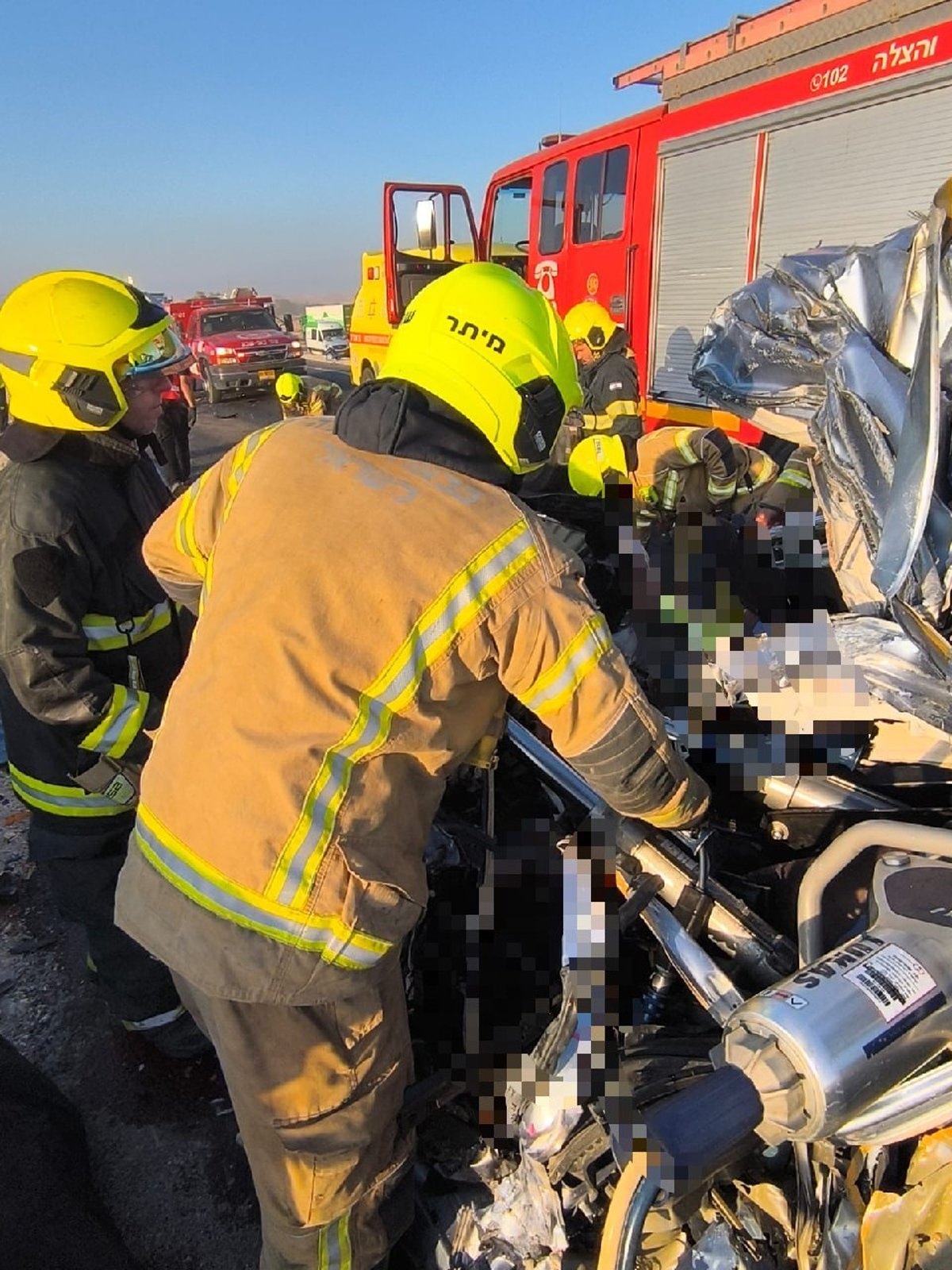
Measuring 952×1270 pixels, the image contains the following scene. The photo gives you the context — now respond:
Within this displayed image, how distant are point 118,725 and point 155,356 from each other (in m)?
1.00

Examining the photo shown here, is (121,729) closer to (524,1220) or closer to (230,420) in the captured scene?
(524,1220)

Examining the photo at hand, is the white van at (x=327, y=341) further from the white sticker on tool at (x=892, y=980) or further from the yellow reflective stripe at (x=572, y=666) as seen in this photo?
the white sticker on tool at (x=892, y=980)

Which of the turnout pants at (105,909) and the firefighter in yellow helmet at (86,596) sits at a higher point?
the firefighter in yellow helmet at (86,596)

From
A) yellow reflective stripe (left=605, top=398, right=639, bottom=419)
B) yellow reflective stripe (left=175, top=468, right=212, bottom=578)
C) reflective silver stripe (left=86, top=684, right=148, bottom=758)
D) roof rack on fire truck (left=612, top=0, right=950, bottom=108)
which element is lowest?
reflective silver stripe (left=86, top=684, right=148, bottom=758)

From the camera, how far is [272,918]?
148 cm

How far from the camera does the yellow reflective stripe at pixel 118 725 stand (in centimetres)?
233

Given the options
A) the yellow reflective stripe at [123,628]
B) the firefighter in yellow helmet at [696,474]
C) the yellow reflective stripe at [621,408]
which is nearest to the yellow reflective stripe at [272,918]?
the yellow reflective stripe at [123,628]

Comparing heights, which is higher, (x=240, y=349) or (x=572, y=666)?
(x=572, y=666)

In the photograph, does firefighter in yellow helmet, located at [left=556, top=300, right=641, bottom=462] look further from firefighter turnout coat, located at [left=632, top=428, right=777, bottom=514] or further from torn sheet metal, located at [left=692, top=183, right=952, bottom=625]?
torn sheet metal, located at [left=692, top=183, right=952, bottom=625]

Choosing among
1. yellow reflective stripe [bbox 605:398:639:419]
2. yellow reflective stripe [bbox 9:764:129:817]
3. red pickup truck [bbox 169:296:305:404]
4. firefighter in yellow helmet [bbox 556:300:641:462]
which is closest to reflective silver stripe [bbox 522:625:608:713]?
yellow reflective stripe [bbox 9:764:129:817]

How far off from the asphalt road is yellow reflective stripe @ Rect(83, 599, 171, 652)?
888 centimetres

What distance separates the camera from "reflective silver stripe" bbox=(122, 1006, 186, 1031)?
2.70 meters

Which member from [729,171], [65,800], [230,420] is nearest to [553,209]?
[729,171]

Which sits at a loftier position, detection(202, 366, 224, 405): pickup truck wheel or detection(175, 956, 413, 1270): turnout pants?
detection(175, 956, 413, 1270): turnout pants
